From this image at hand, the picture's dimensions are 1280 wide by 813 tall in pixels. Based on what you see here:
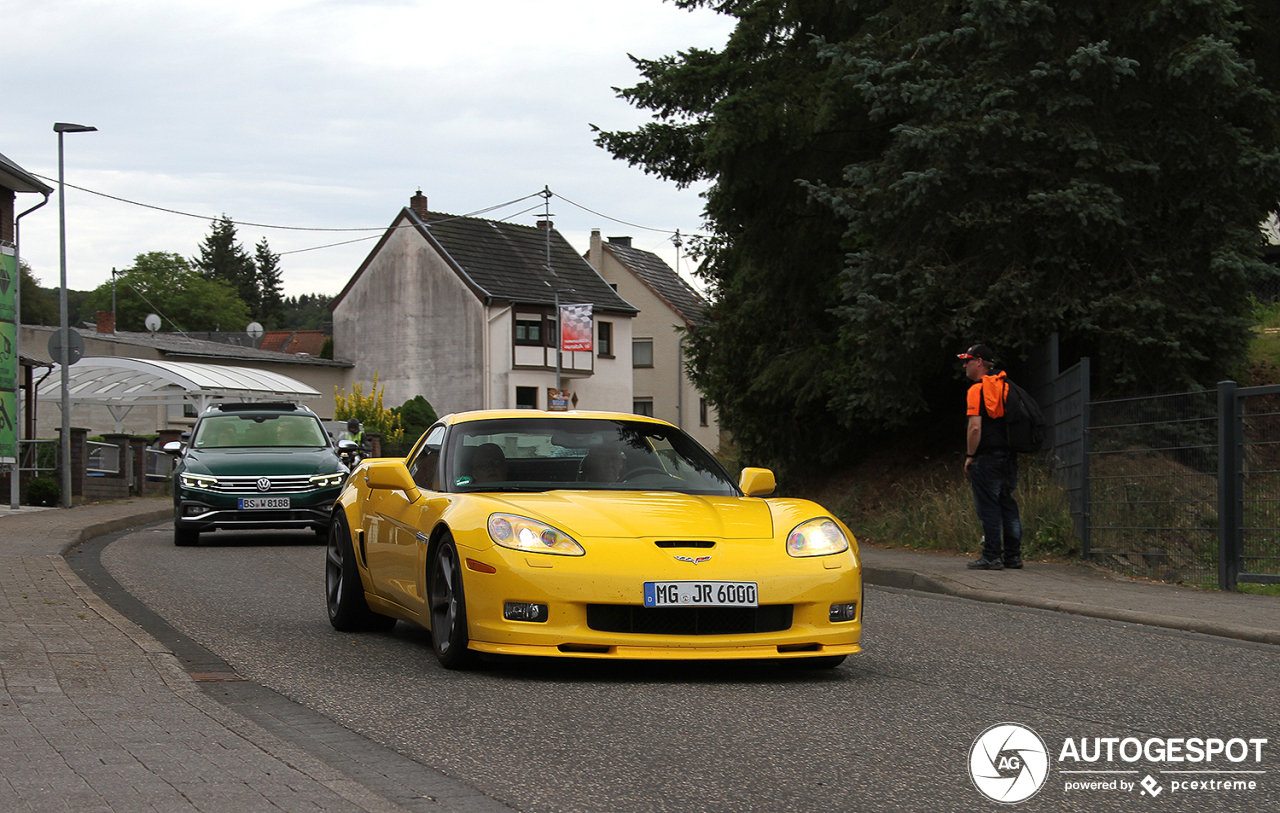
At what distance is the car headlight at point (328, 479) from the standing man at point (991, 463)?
7992mm

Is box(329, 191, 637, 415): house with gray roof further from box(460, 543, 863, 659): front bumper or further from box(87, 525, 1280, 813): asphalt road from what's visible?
box(460, 543, 863, 659): front bumper

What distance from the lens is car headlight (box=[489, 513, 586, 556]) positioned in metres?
6.92

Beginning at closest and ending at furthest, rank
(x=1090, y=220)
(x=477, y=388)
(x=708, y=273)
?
1. (x=1090, y=220)
2. (x=708, y=273)
3. (x=477, y=388)

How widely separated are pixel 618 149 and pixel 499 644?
13.5 m

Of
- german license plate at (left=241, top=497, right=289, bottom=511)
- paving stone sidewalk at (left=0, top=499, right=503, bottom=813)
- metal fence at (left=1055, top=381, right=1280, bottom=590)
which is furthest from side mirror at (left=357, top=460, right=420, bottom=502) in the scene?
german license plate at (left=241, top=497, right=289, bottom=511)

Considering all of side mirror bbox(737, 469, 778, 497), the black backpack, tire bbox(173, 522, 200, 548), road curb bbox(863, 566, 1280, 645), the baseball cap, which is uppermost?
the baseball cap

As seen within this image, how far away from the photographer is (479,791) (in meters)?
4.68

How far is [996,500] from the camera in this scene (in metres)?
12.7

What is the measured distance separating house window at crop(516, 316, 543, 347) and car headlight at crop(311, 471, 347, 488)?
52.1 m

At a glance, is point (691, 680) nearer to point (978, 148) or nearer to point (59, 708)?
point (59, 708)

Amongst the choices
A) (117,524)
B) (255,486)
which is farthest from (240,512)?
(117,524)

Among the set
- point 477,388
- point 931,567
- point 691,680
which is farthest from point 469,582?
point 477,388

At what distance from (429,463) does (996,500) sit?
234 inches

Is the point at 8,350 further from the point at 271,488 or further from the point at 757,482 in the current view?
the point at 757,482
